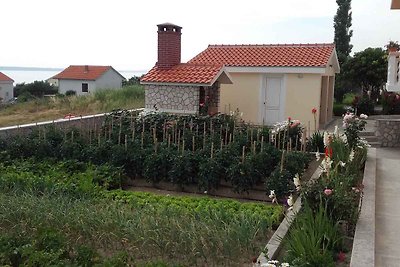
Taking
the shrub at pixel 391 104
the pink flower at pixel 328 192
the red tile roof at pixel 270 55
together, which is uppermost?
the red tile roof at pixel 270 55

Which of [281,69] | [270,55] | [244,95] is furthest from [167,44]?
[270,55]

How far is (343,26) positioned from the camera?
3700 centimetres

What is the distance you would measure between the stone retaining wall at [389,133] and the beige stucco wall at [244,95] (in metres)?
5.25

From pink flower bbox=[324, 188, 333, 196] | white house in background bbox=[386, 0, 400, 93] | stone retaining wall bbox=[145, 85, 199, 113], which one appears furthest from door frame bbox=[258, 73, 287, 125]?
pink flower bbox=[324, 188, 333, 196]

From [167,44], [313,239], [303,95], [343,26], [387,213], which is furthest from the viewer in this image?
[343,26]

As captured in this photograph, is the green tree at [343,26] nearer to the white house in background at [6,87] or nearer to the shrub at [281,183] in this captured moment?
the shrub at [281,183]

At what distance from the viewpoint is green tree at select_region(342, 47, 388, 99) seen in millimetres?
23875

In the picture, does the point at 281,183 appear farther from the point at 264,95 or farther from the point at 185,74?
the point at 264,95

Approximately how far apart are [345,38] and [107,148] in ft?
107

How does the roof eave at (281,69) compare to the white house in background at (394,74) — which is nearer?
the white house in background at (394,74)

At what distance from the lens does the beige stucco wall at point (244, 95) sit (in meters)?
17.3

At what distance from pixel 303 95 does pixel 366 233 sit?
11.8 meters

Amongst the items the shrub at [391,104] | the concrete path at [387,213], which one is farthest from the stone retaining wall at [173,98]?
the shrub at [391,104]

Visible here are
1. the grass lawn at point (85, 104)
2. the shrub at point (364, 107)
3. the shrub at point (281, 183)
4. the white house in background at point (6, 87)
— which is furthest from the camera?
the white house in background at point (6, 87)
